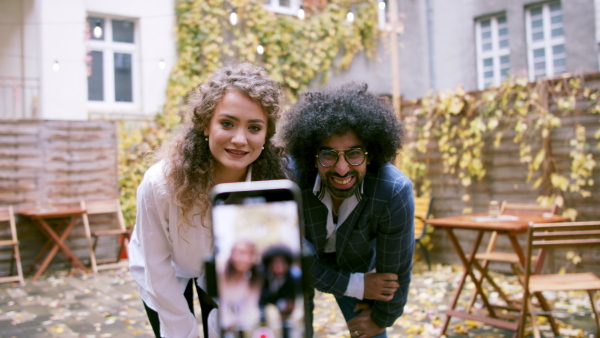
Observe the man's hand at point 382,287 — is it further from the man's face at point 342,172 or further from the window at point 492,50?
the window at point 492,50

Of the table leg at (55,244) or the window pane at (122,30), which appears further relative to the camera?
the window pane at (122,30)

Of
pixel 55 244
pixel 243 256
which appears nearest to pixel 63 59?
pixel 55 244

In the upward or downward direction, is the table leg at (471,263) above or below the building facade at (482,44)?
below

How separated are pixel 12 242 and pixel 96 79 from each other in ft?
10.6

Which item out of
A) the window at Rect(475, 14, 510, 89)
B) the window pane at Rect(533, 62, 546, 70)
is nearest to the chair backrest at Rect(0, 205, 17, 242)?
the window at Rect(475, 14, 510, 89)

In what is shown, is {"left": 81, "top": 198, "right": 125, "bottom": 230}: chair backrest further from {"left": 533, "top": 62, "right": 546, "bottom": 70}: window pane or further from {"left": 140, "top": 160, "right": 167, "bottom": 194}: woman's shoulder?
{"left": 533, "top": 62, "right": 546, "bottom": 70}: window pane

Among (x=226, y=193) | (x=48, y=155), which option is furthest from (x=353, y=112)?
(x=48, y=155)

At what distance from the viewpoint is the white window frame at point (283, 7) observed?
9.22 metres

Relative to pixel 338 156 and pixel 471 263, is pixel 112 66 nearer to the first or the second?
pixel 471 263

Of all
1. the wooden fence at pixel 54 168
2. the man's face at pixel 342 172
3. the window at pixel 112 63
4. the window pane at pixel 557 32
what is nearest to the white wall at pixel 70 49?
the window at pixel 112 63

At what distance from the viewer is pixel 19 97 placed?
7828 mm

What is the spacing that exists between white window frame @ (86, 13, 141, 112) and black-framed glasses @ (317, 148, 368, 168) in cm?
694

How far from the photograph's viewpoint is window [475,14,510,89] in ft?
34.9

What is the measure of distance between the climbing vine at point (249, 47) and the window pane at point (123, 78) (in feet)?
2.58
